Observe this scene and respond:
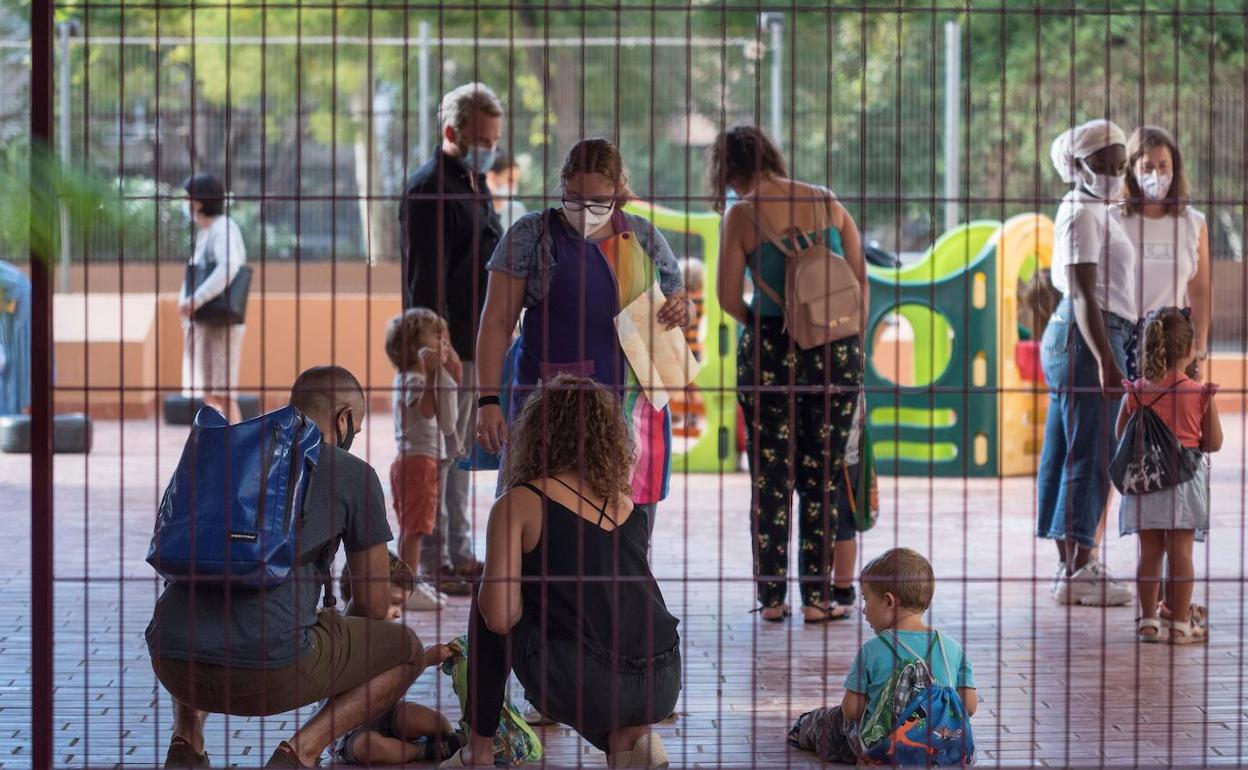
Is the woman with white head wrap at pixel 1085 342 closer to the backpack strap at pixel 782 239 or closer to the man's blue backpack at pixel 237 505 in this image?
the backpack strap at pixel 782 239

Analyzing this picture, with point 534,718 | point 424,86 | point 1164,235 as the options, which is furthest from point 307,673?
point 424,86

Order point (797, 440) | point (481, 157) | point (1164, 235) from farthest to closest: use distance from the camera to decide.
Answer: point (481, 157)
point (1164, 235)
point (797, 440)

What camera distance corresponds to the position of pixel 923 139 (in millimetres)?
17281

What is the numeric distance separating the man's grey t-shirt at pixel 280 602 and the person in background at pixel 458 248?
1.96m

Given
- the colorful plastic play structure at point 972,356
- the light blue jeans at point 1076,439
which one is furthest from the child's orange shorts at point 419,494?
the colorful plastic play structure at point 972,356

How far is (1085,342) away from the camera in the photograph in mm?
6180

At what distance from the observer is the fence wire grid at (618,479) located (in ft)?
12.6

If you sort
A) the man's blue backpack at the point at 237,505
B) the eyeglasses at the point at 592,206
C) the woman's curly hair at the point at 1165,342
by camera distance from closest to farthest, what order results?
the man's blue backpack at the point at 237,505 → the eyeglasses at the point at 592,206 → the woman's curly hair at the point at 1165,342

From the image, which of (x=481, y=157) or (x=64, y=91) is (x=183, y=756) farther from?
(x=64, y=91)

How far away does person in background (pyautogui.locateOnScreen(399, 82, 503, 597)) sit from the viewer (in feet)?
19.9

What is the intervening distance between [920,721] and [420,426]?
2.60 metres

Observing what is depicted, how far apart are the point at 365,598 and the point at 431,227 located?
230 centimetres

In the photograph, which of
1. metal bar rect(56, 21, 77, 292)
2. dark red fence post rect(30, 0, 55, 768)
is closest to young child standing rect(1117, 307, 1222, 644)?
dark red fence post rect(30, 0, 55, 768)

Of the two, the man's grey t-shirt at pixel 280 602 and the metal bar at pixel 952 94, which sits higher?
the metal bar at pixel 952 94
